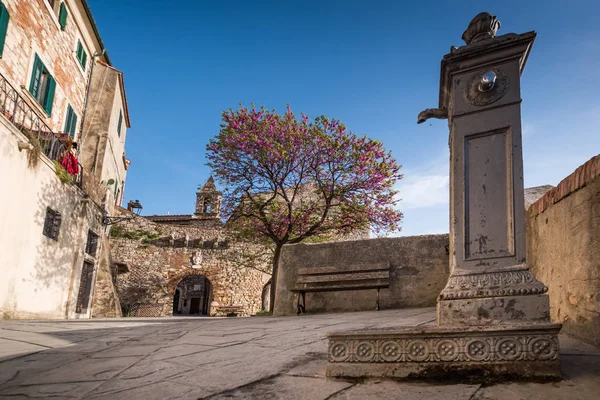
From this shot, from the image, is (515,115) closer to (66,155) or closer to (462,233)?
(462,233)

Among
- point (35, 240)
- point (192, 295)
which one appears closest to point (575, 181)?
point (35, 240)

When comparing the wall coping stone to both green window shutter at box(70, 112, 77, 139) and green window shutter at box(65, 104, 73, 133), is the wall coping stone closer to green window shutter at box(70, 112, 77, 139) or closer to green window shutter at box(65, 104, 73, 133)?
green window shutter at box(65, 104, 73, 133)

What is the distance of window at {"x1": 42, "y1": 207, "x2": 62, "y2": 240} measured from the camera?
428 inches

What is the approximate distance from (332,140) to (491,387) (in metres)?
11.9

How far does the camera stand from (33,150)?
9617 mm

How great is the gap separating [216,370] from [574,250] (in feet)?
8.90

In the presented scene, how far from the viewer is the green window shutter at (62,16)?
44.0 feet

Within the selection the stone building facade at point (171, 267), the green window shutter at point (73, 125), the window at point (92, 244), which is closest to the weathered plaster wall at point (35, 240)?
the window at point (92, 244)

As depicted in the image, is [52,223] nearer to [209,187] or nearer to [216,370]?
[216,370]

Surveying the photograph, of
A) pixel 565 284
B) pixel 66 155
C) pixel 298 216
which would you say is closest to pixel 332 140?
pixel 298 216

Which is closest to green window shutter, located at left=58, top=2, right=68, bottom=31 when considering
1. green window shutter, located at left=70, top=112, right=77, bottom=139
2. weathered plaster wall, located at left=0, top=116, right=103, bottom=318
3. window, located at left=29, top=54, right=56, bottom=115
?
window, located at left=29, top=54, right=56, bottom=115

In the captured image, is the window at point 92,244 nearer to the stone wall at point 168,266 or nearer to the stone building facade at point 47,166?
the stone building facade at point 47,166

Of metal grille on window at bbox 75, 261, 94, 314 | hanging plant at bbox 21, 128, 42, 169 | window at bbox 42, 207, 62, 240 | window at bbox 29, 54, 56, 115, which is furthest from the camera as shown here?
metal grille on window at bbox 75, 261, 94, 314

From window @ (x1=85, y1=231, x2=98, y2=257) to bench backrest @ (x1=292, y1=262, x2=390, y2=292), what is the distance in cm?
927
